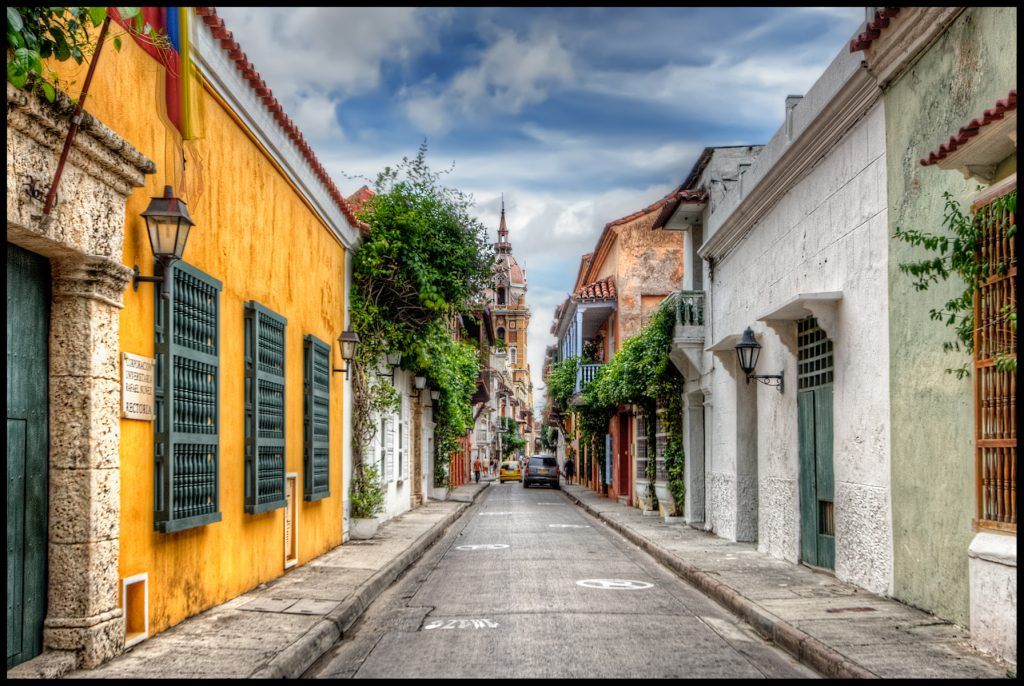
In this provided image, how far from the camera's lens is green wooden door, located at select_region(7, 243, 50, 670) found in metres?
5.80

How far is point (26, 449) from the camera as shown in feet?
19.6

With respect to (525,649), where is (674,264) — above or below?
above

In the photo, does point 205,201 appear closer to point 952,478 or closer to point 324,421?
point 324,421

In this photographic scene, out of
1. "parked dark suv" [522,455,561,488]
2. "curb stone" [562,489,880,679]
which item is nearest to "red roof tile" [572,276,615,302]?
"parked dark suv" [522,455,561,488]

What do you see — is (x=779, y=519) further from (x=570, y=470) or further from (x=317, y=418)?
(x=570, y=470)

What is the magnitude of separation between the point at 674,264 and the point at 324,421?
1920 centimetres

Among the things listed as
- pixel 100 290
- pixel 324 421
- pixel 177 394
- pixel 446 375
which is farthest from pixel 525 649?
pixel 446 375

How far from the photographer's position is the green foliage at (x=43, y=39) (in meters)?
4.91

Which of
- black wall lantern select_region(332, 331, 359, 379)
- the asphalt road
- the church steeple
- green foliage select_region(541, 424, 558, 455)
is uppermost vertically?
the church steeple

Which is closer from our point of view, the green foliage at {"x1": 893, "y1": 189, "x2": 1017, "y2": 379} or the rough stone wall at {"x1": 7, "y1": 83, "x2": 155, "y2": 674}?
the rough stone wall at {"x1": 7, "y1": 83, "x2": 155, "y2": 674}

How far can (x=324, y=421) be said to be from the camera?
1392 centimetres

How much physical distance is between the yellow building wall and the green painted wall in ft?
20.2

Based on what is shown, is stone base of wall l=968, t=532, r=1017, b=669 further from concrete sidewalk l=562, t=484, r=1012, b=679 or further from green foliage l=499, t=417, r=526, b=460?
green foliage l=499, t=417, r=526, b=460

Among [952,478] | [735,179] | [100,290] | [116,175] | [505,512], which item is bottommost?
[505,512]
